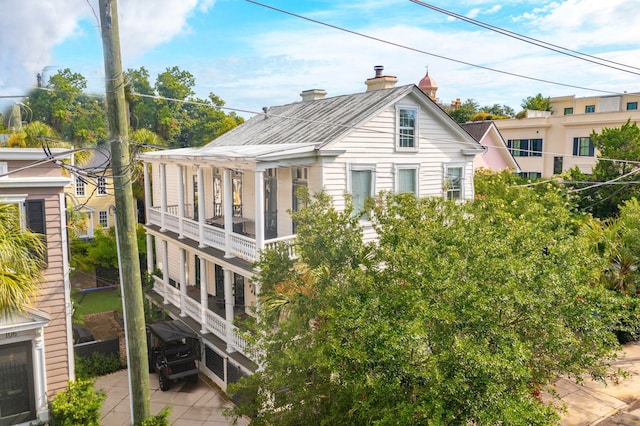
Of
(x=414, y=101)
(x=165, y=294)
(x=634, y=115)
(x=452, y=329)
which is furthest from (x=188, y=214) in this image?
(x=634, y=115)

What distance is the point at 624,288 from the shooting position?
18125mm

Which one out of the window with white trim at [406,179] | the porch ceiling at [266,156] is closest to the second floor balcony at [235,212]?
the porch ceiling at [266,156]

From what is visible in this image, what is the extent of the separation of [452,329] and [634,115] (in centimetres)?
3520

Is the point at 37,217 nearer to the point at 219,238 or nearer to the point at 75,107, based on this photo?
the point at 75,107

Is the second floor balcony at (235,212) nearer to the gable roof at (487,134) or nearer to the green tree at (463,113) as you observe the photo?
the gable roof at (487,134)

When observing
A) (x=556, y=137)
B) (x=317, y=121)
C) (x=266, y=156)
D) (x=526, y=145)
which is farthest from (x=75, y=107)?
(x=526, y=145)

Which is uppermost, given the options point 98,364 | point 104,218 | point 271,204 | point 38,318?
point 271,204

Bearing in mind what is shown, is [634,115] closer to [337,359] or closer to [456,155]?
[456,155]

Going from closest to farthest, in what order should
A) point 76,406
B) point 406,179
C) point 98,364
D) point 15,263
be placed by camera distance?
point 15,263, point 76,406, point 406,179, point 98,364

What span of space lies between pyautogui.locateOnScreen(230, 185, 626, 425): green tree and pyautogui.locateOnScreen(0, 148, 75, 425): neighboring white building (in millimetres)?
4934

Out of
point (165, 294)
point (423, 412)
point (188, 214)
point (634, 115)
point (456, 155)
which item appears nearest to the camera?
point (423, 412)

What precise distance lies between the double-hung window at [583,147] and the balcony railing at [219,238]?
32.1m

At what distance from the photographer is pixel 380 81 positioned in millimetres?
21859

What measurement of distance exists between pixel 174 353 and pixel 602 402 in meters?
14.1
